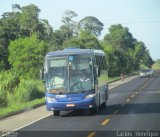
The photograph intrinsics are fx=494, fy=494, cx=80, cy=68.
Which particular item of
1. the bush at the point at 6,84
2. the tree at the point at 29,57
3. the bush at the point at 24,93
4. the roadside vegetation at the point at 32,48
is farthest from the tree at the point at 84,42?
the bush at the point at 24,93

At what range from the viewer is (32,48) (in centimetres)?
5909

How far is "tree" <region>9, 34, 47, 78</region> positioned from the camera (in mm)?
57719

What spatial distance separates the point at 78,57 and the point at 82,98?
6.59 feet

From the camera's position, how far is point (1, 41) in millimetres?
77438

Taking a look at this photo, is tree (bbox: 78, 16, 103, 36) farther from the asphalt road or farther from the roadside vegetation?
the asphalt road

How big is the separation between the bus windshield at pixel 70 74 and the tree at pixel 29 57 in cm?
3466

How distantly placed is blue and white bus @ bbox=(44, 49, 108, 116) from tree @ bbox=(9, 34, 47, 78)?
34.6m

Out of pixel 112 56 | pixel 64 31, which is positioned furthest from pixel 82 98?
pixel 64 31

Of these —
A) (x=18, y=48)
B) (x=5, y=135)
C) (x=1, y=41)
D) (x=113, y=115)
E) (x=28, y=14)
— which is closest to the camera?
(x=5, y=135)

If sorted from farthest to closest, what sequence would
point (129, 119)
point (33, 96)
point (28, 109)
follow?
point (33, 96)
point (28, 109)
point (129, 119)

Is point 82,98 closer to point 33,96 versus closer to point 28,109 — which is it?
point 28,109

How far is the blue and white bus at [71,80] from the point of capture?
22.2m

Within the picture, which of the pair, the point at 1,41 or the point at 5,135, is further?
the point at 1,41

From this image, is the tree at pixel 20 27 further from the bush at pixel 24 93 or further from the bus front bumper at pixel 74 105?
the bus front bumper at pixel 74 105
